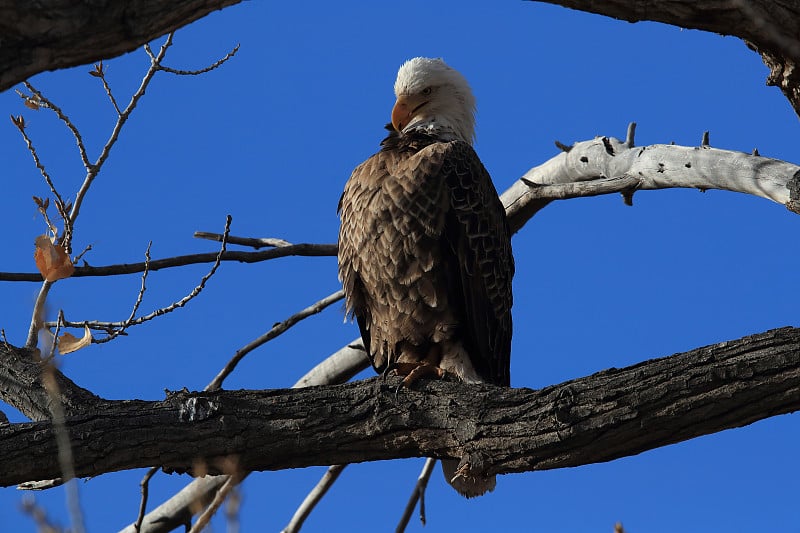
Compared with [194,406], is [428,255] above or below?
above

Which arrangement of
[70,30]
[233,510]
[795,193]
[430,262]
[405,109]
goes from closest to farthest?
[233,510], [70,30], [795,193], [430,262], [405,109]

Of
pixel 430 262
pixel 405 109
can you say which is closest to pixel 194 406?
pixel 430 262

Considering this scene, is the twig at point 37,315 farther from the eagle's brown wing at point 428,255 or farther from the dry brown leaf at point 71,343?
the eagle's brown wing at point 428,255

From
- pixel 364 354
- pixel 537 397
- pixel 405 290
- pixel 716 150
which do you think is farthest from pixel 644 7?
pixel 364 354

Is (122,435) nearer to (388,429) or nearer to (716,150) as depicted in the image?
(388,429)

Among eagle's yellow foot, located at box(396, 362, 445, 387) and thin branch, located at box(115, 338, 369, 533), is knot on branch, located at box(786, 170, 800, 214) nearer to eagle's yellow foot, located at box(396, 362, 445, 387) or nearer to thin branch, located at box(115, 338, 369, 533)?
eagle's yellow foot, located at box(396, 362, 445, 387)

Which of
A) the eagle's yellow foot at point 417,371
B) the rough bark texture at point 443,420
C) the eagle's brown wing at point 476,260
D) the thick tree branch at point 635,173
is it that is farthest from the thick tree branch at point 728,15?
the eagle's brown wing at point 476,260

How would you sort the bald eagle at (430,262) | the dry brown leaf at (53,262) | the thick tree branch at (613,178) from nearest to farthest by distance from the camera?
the dry brown leaf at (53,262) < the bald eagle at (430,262) < the thick tree branch at (613,178)

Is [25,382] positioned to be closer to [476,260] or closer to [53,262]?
[53,262]

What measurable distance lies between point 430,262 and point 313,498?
1810 mm

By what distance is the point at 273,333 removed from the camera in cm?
627

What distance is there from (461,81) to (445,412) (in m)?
2.80

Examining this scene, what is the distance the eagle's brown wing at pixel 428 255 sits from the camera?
5328mm

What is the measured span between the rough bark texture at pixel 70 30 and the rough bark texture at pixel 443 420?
5.23 ft
